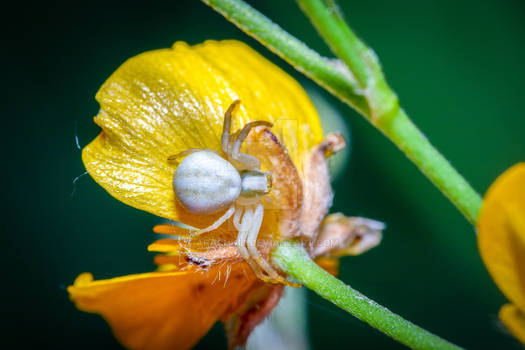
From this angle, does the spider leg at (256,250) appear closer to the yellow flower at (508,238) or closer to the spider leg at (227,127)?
the spider leg at (227,127)

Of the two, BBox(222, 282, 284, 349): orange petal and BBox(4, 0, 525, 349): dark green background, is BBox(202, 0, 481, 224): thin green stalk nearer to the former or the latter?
BBox(222, 282, 284, 349): orange petal

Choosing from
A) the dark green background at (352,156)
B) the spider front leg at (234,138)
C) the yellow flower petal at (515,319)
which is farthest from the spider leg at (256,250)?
the dark green background at (352,156)

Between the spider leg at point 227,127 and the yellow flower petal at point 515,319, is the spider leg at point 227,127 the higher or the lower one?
the higher one

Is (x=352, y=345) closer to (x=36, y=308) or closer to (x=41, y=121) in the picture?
(x=36, y=308)

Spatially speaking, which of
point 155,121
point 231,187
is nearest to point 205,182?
point 231,187

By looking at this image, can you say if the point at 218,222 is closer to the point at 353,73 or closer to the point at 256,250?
the point at 256,250
